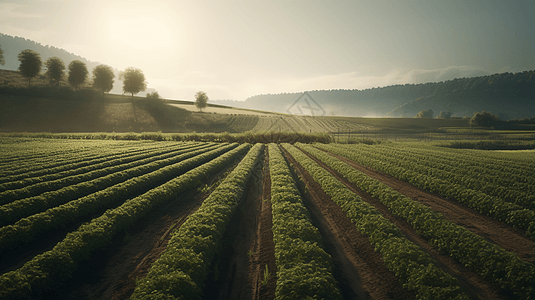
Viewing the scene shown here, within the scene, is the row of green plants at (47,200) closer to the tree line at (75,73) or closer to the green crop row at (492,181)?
the green crop row at (492,181)

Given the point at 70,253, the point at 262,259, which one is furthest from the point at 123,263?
the point at 262,259

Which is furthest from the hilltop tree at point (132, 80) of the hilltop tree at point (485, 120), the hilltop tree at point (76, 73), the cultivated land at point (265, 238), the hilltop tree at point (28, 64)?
the hilltop tree at point (485, 120)

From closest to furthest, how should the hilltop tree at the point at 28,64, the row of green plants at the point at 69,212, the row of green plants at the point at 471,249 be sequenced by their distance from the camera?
1. the row of green plants at the point at 471,249
2. the row of green plants at the point at 69,212
3. the hilltop tree at the point at 28,64

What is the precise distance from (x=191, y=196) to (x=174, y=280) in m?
10.8

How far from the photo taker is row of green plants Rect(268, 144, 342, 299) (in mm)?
6332

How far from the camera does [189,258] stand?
750 centimetres

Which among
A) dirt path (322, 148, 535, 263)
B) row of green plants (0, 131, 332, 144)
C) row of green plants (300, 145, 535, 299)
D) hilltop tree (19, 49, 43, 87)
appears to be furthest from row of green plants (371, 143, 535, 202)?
hilltop tree (19, 49, 43, 87)

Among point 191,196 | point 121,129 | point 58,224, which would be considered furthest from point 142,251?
point 121,129

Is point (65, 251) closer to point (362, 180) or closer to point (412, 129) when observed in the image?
point (362, 180)

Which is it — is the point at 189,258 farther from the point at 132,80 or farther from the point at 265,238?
the point at 132,80

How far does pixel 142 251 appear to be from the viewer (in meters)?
9.78

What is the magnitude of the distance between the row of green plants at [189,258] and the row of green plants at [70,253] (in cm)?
259

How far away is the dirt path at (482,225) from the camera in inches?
398

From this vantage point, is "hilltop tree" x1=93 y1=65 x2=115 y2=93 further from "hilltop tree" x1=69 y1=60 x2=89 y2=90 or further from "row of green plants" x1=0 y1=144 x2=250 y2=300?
"row of green plants" x1=0 y1=144 x2=250 y2=300
